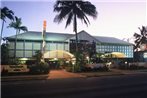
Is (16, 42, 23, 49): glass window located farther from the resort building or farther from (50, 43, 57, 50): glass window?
(50, 43, 57, 50): glass window

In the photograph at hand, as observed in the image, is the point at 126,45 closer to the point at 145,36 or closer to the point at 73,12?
the point at 145,36

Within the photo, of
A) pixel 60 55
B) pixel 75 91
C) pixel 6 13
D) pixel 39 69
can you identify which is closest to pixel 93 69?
pixel 60 55

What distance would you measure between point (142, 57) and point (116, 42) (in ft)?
31.3

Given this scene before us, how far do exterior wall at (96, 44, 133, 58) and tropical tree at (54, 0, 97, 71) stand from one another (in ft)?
49.6

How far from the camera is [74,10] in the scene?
33.9 m

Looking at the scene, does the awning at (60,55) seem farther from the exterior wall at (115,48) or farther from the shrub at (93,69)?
the exterior wall at (115,48)

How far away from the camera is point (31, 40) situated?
143ft

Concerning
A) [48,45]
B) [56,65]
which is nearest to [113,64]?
[56,65]

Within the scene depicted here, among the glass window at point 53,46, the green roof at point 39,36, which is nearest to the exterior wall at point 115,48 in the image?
the green roof at point 39,36

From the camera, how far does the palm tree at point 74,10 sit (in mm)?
33906

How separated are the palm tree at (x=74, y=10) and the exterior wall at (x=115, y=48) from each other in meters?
15.1

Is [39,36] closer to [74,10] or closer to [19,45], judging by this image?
[19,45]

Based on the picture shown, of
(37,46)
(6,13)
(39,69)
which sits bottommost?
(39,69)

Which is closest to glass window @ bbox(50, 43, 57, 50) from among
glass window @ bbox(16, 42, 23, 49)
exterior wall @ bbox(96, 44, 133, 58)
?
glass window @ bbox(16, 42, 23, 49)
